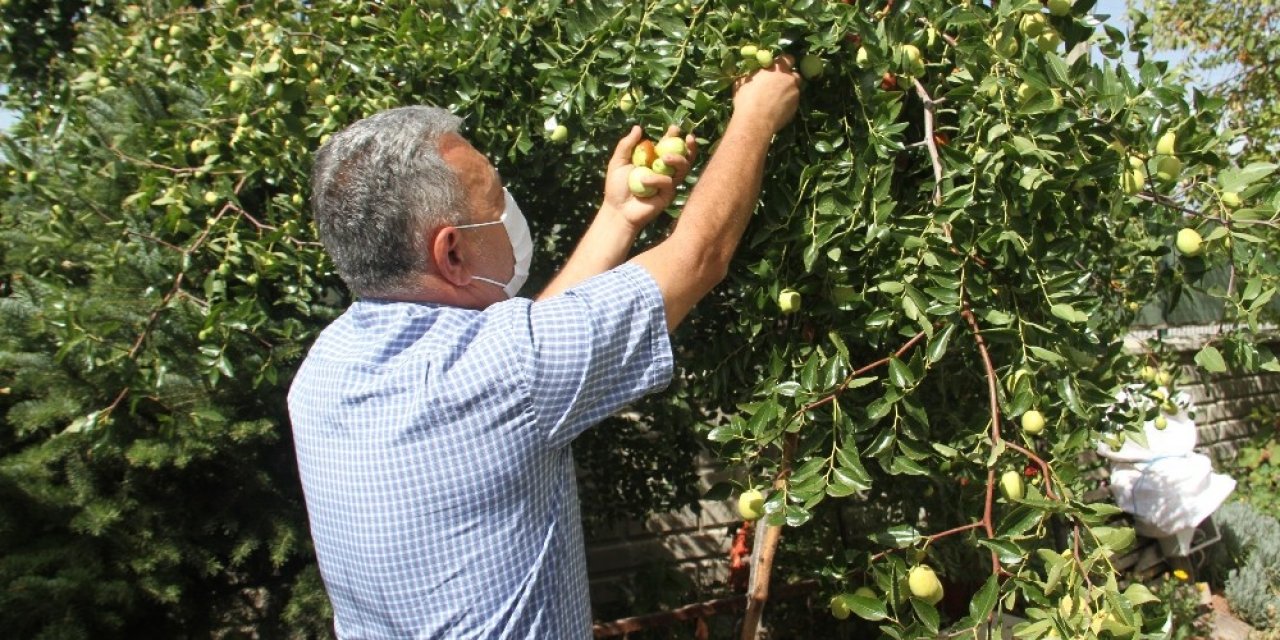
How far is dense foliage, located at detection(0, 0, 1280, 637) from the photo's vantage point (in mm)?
1328

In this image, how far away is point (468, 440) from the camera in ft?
4.00

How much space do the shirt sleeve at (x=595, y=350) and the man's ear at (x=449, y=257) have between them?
161 millimetres

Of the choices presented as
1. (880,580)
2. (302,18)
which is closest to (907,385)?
(880,580)

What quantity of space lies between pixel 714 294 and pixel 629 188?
53cm

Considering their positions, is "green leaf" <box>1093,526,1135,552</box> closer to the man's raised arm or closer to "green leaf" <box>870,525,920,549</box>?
"green leaf" <box>870,525,920,549</box>

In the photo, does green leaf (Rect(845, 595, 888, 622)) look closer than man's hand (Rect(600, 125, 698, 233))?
Yes

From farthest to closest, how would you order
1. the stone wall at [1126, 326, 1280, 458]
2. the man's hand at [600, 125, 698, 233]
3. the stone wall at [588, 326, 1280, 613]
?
the stone wall at [1126, 326, 1280, 458] < the stone wall at [588, 326, 1280, 613] < the man's hand at [600, 125, 698, 233]

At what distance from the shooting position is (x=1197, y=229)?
4.48 ft

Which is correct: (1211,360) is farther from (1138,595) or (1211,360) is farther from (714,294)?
(714,294)

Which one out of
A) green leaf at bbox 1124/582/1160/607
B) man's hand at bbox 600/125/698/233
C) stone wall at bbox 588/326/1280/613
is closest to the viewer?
green leaf at bbox 1124/582/1160/607

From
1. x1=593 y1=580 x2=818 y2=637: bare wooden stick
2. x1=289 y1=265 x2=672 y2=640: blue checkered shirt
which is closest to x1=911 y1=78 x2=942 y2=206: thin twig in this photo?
x1=289 y1=265 x2=672 y2=640: blue checkered shirt

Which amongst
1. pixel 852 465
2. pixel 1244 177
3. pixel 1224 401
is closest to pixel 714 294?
pixel 852 465

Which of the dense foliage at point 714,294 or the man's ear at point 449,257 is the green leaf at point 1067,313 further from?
the man's ear at point 449,257

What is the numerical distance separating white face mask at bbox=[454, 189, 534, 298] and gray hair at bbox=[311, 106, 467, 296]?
7 centimetres
